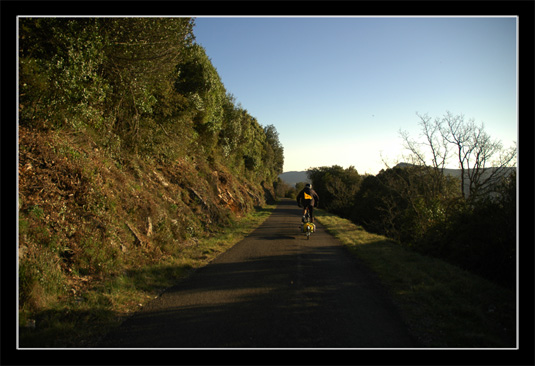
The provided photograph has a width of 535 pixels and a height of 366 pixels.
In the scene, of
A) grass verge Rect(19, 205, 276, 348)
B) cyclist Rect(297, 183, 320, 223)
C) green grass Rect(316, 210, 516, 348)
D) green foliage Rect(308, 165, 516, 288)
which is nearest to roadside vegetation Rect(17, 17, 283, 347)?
grass verge Rect(19, 205, 276, 348)

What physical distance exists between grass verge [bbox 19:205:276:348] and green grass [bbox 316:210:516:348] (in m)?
4.46

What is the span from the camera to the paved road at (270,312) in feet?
12.5

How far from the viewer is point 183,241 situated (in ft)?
34.8

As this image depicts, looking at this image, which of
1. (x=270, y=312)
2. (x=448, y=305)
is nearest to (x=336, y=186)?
(x=448, y=305)

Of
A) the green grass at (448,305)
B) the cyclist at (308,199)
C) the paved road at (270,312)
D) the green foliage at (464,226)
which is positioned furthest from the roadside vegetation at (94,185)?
the green foliage at (464,226)

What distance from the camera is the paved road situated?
3.79m

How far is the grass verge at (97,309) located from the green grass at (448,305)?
4.46m

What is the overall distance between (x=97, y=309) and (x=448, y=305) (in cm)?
582

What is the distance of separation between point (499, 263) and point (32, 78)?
11.9 m

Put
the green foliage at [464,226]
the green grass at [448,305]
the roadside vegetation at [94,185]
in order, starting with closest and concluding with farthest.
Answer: the green grass at [448,305], the roadside vegetation at [94,185], the green foliage at [464,226]

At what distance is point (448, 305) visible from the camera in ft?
16.6

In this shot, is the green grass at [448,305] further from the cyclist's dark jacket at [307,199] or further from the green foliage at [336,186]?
the green foliage at [336,186]

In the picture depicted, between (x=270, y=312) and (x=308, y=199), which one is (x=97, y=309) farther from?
(x=308, y=199)

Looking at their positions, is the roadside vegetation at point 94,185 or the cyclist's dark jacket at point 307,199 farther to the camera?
the cyclist's dark jacket at point 307,199
